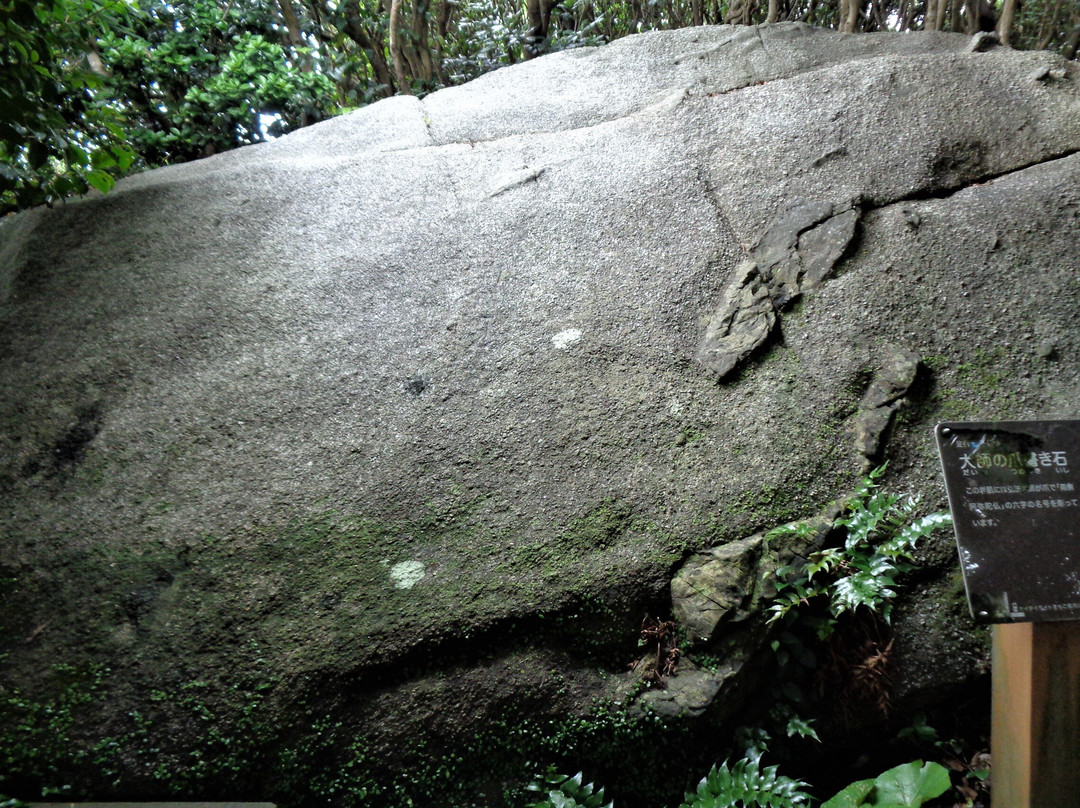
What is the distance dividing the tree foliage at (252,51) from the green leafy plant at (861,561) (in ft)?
12.3

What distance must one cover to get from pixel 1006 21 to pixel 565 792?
5673 millimetres

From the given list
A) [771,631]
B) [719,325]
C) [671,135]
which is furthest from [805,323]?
[671,135]

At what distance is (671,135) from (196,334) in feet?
9.75

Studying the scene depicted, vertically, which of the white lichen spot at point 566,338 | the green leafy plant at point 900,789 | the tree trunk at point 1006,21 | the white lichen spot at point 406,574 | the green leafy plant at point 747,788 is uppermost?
the tree trunk at point 1006,21

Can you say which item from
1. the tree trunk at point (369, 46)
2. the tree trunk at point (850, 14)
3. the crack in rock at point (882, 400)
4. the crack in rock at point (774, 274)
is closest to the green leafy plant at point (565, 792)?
the crack in rock at point (882, 400)

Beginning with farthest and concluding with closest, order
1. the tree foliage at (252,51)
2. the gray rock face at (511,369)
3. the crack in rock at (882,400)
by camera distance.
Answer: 1. the tree foliage at (252,51)
2. the crack in rock at (882,400)
3. the gray rock face at (511,369)

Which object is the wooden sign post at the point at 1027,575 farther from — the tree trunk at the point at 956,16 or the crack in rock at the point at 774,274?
the tree trunk at the point at 956,16

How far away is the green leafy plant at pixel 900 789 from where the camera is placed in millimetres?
2129

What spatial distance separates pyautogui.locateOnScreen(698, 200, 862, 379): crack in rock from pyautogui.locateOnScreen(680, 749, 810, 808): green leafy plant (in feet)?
5.11

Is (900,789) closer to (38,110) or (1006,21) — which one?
(38,110)

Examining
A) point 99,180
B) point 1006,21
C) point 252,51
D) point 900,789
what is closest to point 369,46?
point 252,51

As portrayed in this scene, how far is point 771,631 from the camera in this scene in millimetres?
2469

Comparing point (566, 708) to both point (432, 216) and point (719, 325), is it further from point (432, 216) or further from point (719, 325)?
point (432, 216)

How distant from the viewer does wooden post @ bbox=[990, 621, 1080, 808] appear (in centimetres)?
184
